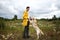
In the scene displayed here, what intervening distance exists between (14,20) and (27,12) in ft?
18.8

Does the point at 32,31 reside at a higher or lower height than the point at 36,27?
lower

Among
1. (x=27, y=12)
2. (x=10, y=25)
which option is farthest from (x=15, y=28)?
(x=27, y=12)

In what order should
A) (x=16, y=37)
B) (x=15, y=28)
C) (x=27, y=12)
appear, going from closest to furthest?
1. (x=27, y=12)
2. (x=16, y=37)
3. (x=15, y=28)

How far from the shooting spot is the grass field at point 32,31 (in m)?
16.6

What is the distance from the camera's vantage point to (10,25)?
18.5m

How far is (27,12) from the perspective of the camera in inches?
566

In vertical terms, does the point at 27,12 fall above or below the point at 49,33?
above

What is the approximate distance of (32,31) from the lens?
17.4m

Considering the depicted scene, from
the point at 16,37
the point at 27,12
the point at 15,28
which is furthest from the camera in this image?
the point at 15,28

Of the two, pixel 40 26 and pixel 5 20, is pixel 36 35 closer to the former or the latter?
pixel 40 26

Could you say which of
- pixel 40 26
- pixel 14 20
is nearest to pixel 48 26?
pixel 40 26

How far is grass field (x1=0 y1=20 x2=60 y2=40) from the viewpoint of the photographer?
16.6 m

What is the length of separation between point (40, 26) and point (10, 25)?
A: 2.28m

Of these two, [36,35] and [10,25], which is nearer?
[36,35]
